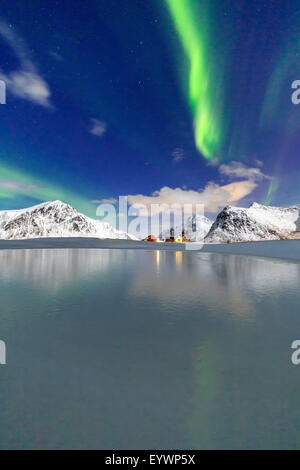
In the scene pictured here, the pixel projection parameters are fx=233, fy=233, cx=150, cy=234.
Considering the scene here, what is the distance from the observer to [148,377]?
275cm

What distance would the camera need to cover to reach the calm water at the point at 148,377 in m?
1.97

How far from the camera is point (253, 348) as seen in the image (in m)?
3.57

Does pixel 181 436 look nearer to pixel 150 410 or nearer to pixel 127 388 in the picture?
pixel 150 410

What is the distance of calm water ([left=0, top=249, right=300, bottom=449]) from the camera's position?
1.97 m

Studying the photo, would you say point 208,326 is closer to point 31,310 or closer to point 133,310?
point 133,310

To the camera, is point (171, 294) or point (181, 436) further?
point (171, 294)
